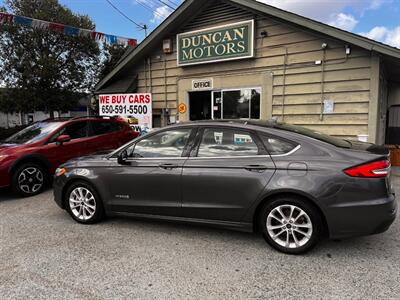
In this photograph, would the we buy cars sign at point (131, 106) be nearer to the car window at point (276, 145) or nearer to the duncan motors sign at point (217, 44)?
the duncan motors sign at point (217, 44)

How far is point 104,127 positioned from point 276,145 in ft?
16.8

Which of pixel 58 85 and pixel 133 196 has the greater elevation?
pixel 58 85

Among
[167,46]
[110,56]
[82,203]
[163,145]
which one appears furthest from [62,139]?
[110,56]

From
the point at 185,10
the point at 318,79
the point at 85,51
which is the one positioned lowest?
the point at 318,79

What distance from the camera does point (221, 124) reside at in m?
3.66

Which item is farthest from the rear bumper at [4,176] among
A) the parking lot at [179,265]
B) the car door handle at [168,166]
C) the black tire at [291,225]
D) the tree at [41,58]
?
the tree at [41,58]

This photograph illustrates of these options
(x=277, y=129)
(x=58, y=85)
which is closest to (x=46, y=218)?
(x=277, y=129)

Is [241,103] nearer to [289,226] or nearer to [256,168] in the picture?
[256,168]

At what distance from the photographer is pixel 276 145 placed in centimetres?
332

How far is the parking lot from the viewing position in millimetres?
2627

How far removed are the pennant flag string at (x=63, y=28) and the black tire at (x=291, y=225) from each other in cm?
922

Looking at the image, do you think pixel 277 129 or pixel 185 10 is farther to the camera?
pixel 185 10

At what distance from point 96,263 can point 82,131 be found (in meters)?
4.37

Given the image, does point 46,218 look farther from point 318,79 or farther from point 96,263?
point 318,79
